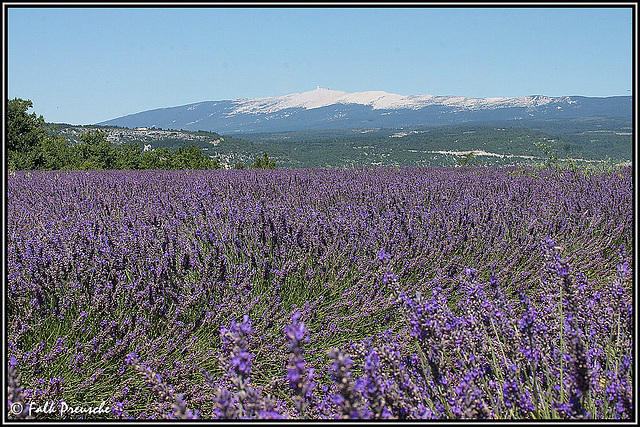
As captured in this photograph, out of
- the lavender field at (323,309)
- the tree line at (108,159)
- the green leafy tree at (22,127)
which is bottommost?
the lavender field at (323,309)

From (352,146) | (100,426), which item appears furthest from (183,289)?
(352,146)

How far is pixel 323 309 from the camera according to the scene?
2.32 meters

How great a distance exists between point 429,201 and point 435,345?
2.99 meters

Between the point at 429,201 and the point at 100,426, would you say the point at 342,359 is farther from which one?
the point at 429,201

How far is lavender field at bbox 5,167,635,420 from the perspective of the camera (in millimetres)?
1194

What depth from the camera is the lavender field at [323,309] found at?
119cm

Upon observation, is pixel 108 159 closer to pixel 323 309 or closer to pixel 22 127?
pixel 22 127

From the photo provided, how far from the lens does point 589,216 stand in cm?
363

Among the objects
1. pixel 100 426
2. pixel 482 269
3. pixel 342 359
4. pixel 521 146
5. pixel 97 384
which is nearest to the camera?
→ pixel 342 359

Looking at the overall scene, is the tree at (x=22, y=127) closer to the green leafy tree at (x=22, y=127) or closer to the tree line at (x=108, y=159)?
the green leafy tree at (x=22, y=127)

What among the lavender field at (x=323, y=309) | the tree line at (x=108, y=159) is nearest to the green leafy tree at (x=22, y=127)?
the tree line at (x=108, y=159)

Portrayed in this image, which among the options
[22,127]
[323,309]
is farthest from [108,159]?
[323,309]

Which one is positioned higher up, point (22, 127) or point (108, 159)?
point (22, 127)

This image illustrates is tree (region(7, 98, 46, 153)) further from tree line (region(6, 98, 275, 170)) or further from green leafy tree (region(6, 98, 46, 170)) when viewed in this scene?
tree line (region(6, 98, 275, 170))
